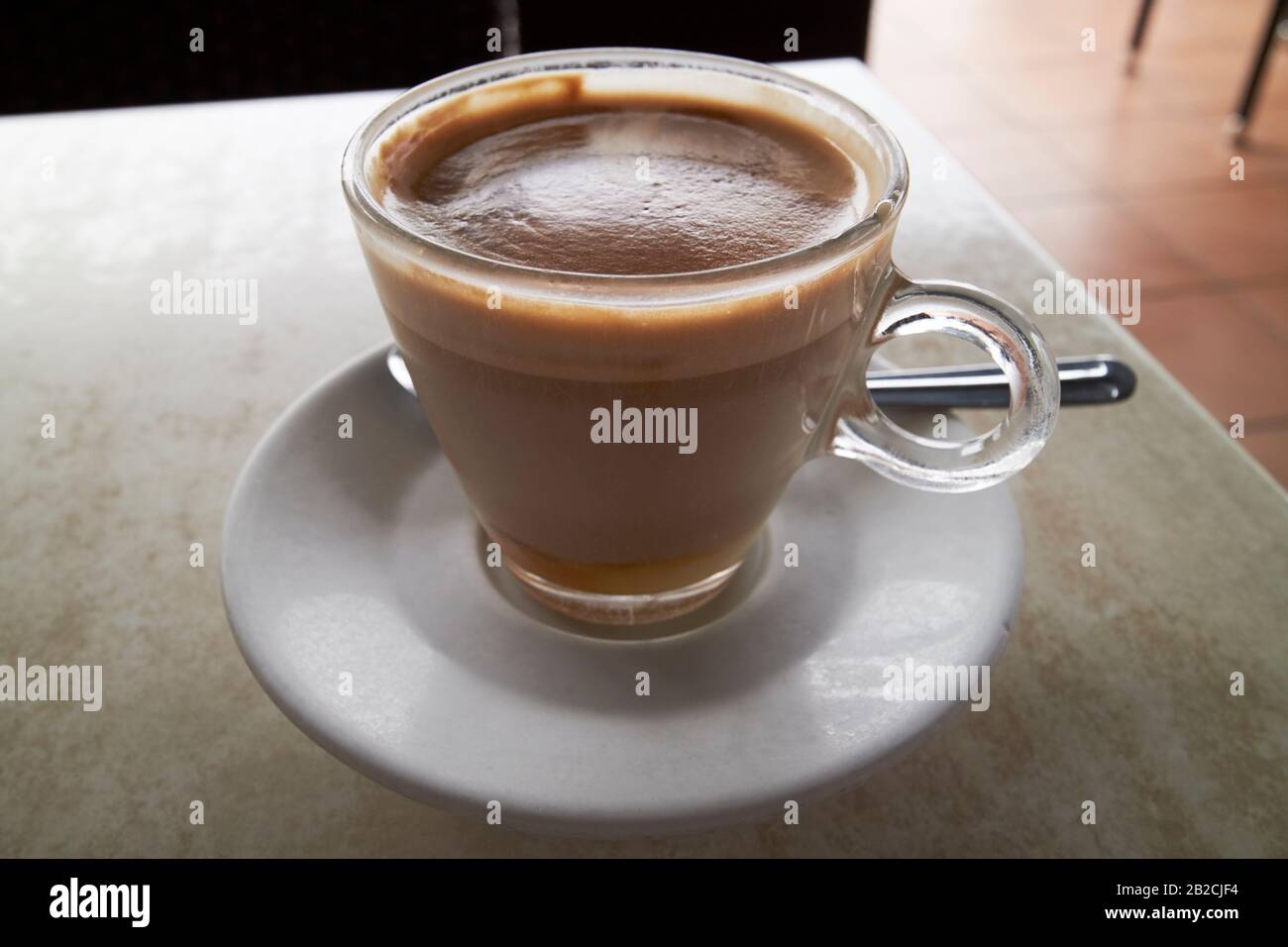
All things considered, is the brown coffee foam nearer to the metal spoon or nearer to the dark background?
the metal spoon

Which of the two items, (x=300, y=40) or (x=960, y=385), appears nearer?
(x=960, y=385)

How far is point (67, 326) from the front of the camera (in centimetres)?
102

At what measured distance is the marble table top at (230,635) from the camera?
2.02 ft

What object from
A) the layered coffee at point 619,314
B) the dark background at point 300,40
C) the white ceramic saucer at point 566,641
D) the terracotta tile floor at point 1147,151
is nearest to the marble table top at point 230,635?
the white ceramic saucer at point 566,641

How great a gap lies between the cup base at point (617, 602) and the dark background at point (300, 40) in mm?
1530

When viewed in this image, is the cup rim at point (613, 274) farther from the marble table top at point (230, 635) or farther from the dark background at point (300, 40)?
the dark background at point (300, 40)

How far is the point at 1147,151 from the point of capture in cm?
324

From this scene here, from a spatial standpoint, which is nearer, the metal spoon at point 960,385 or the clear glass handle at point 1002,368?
the clear glass handle at point 1002,368

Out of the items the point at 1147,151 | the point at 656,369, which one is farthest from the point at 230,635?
the point at 1147,151

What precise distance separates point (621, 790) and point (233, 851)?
0.74 feet

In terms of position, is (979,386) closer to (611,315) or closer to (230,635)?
(611,315)

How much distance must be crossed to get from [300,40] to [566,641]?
1677 millimetres

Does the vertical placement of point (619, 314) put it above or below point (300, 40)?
above

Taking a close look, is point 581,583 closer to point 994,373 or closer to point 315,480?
point 315,480
